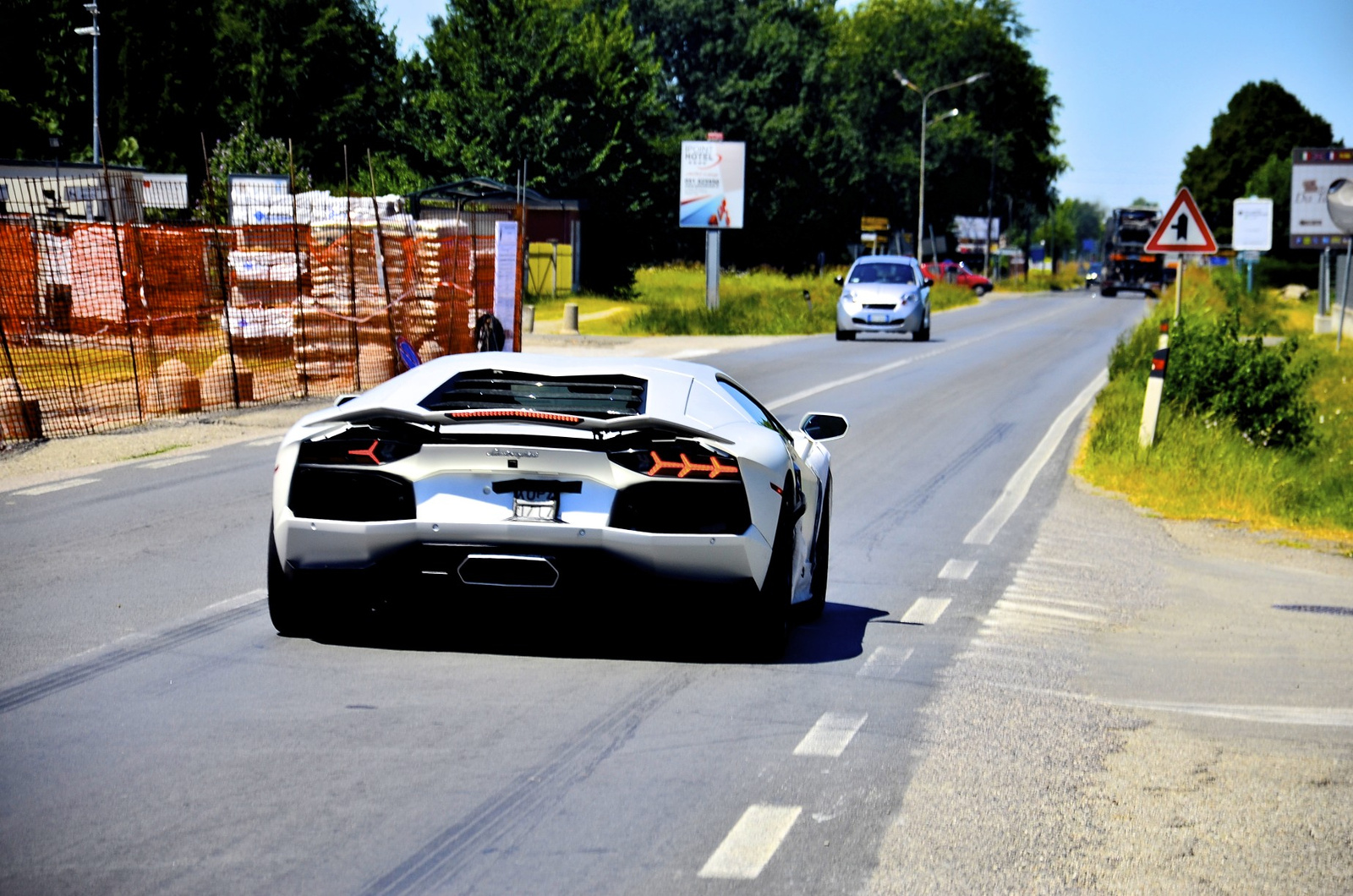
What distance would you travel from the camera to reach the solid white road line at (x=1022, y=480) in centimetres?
1216

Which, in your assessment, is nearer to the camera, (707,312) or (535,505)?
(535,505)

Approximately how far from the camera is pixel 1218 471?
15117mm

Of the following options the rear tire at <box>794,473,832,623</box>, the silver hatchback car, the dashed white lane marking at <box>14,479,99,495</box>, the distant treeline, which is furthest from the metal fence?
the distant treeline

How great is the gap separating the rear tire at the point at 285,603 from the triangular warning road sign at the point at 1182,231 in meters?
14.8

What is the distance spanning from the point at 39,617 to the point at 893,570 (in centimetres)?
475

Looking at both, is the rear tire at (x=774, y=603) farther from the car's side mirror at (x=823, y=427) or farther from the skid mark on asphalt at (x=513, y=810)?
the car's side mirror at (x=823, y=427)

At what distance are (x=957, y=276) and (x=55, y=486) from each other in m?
78.2

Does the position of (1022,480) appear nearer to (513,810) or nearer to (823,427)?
(823,427)

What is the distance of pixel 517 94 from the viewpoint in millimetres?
61906

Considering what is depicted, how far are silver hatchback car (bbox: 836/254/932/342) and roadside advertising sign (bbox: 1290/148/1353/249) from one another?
1122 cm

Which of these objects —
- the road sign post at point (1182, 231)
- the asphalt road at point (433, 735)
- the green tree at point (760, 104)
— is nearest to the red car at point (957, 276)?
the green tree at point (760, 104)

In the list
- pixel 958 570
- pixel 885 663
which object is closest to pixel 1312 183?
pixel 958 570

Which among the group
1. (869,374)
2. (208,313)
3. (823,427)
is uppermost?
(823,427)

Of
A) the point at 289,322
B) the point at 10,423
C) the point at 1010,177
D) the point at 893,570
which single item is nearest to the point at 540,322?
the point at 289,322
